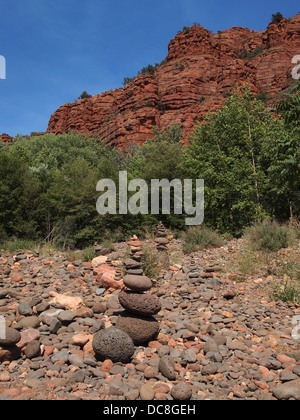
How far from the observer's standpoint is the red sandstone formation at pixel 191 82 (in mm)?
46625

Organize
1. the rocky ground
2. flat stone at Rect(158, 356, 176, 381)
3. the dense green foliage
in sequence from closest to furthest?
1. the rocky ground
2. flat stone at Rect(158, 356, 176, 381)
3. the dense green foliage

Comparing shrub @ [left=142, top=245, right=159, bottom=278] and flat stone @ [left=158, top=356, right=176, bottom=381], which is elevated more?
shrub @ [left=142, top=245, right=159, bottom=278]

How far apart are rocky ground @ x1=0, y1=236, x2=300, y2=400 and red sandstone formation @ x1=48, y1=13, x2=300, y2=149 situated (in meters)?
40.1

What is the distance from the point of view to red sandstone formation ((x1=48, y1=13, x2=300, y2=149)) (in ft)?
153

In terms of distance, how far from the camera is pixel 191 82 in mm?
49750

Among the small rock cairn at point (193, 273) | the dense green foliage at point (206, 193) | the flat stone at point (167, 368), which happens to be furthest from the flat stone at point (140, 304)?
the dense green foliage at point (206, 193)

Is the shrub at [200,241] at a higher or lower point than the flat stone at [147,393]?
higher

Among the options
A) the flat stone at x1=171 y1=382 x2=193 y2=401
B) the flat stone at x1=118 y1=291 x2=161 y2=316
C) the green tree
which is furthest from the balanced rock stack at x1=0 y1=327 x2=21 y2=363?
the green tree

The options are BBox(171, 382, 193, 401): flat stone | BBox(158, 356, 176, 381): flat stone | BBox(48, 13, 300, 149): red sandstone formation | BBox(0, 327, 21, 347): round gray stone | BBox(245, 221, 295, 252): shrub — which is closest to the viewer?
BBox(171, 382, 193, 401): flat stone

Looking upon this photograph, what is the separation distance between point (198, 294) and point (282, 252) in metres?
3.65

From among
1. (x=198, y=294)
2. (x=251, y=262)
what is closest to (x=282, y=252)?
(x=251, y=262)

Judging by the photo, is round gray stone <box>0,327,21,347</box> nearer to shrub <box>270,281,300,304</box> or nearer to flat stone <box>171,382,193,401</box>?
flat stone <box>171,382,193,401</box>

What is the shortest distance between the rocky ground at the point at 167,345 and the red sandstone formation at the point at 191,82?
40.1m

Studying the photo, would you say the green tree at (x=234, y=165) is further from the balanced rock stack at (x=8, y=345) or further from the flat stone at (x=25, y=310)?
the balanced rock stack at (x=8, y=345)
